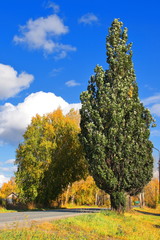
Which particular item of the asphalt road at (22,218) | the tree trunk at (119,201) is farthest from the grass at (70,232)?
the tree trunk at (119,201)

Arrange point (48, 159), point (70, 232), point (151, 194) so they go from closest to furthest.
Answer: point (70, 232) → point (48, 159) → point (151, 194)

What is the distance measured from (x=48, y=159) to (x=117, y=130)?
12.2 metres

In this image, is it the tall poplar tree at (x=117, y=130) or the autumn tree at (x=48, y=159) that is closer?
the tall poplar tree at (x=117, y=130)

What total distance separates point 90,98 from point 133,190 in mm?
10068

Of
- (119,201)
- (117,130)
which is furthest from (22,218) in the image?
(117,130)

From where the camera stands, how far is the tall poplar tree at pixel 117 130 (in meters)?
23.3

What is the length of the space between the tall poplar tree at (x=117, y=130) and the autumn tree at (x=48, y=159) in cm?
924

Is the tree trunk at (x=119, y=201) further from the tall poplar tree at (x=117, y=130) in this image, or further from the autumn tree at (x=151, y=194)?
the autumn tree at (x=151, y=194)

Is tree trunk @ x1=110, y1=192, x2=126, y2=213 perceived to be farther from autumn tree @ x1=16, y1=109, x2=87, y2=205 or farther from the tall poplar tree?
autumn tree @ x1=16, y1=109, x2=87, y2=205

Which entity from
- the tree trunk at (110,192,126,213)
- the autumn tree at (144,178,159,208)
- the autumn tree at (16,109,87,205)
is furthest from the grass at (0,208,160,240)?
the autumn tree at (144,178,159,208)

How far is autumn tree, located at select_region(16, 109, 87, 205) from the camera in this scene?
32188 mm

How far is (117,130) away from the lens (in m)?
23.6

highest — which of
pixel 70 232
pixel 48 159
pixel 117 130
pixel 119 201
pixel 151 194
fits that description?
pixel 117 130

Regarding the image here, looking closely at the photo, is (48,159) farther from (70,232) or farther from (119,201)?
(70,232)
